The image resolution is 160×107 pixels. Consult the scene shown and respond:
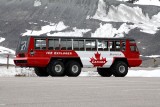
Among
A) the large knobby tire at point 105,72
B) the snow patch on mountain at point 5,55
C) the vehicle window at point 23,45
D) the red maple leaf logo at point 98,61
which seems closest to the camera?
the vehicle window at point 23,45

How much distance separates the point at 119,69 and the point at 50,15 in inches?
3843

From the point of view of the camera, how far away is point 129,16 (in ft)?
447

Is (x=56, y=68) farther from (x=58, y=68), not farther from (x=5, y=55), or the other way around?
(x=5, y=55)

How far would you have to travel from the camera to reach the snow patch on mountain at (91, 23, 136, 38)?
120 meters

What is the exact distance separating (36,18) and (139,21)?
25.8 m

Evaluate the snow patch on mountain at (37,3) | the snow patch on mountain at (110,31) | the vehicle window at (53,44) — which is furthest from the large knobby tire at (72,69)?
the snow patch on mountain at (37,3)

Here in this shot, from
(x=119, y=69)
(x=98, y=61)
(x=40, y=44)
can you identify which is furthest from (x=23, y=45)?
(x=119, y=69)

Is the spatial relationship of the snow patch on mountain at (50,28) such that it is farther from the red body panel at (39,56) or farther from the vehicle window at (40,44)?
the vehicle window at (40,44)

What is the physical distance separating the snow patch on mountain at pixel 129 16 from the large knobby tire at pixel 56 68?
9645 centimetres

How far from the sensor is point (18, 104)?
10.5m

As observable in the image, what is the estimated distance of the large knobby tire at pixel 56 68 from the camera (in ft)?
97.8

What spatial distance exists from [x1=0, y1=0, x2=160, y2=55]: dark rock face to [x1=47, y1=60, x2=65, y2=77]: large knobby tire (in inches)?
3341

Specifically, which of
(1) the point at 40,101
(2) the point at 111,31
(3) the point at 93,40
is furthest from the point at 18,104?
(2) the point at 111,31

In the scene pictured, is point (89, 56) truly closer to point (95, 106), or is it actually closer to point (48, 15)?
point (95, 106)
